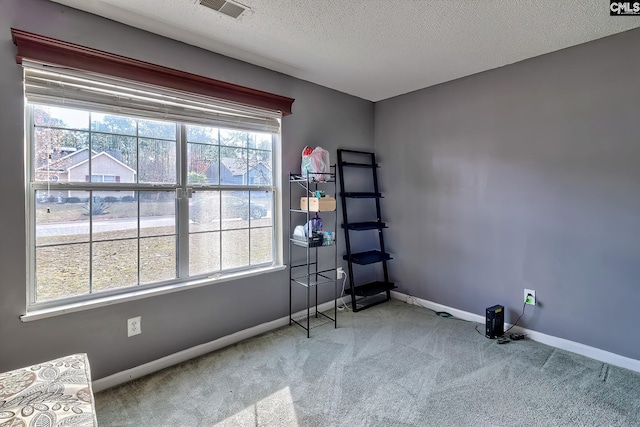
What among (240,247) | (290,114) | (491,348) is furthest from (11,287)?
(491,348)

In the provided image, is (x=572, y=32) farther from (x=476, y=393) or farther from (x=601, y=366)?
(x=476, y=393)

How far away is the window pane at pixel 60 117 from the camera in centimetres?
187

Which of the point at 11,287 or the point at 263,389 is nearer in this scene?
the point at 11,287

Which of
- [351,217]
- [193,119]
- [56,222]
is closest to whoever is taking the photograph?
[56,222]

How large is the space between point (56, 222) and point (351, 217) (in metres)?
2.58

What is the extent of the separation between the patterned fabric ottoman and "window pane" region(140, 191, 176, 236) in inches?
37.3

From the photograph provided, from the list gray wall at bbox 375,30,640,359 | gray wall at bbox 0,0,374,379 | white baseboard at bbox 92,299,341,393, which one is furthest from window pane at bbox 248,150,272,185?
gray wall at bbox 375,30,640,359

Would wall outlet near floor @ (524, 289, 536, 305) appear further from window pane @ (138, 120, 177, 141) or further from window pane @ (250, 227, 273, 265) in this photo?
window pane @ (138, 120, 177, 141)

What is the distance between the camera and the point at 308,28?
2141mm

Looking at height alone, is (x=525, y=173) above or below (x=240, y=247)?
above

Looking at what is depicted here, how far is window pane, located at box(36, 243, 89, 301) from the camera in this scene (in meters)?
1.89

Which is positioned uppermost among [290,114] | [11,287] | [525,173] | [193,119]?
[290,114]

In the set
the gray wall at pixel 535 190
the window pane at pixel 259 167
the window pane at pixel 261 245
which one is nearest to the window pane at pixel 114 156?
the window pane at pixel 259 167

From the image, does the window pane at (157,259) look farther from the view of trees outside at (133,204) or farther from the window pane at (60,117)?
the window pane at (60,117)
